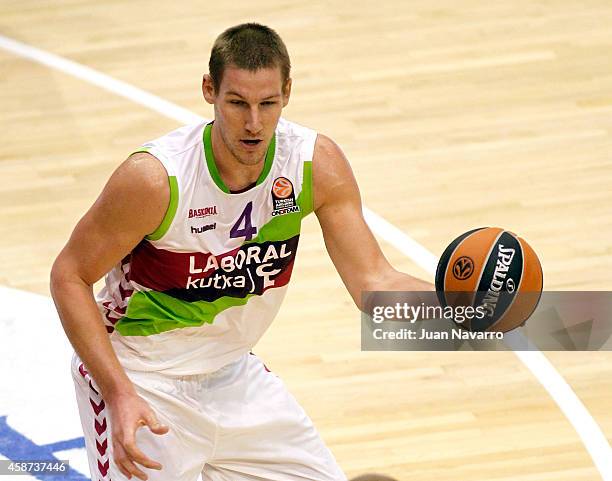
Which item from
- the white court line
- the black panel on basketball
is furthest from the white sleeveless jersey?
the white court line

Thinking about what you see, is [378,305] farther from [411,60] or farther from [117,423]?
[411,60]

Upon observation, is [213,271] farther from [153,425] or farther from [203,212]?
[153,425]

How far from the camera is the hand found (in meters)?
4.02

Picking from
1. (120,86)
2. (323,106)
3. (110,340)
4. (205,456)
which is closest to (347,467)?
(205,456)

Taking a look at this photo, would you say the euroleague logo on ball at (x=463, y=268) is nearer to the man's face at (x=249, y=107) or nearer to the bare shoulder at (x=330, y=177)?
the bare shoulder at (x=330, y=177)

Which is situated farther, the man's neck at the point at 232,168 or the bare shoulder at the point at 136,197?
the man's neck at the point at 232,168

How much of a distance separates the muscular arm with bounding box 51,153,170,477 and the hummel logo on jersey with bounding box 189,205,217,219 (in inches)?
4.5

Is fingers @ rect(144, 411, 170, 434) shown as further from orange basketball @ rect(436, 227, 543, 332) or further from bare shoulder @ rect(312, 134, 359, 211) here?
orange basketball @ rect(436, 227, 543, 332)

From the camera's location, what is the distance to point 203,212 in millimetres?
4418

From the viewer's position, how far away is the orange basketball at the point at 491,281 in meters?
4.46

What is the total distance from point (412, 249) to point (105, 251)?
151 inches

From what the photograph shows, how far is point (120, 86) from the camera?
995 cm

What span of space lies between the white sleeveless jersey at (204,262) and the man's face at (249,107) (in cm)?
20

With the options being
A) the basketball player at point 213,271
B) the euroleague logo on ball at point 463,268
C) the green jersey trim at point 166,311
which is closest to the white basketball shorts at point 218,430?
the basketball player at point 213,271
